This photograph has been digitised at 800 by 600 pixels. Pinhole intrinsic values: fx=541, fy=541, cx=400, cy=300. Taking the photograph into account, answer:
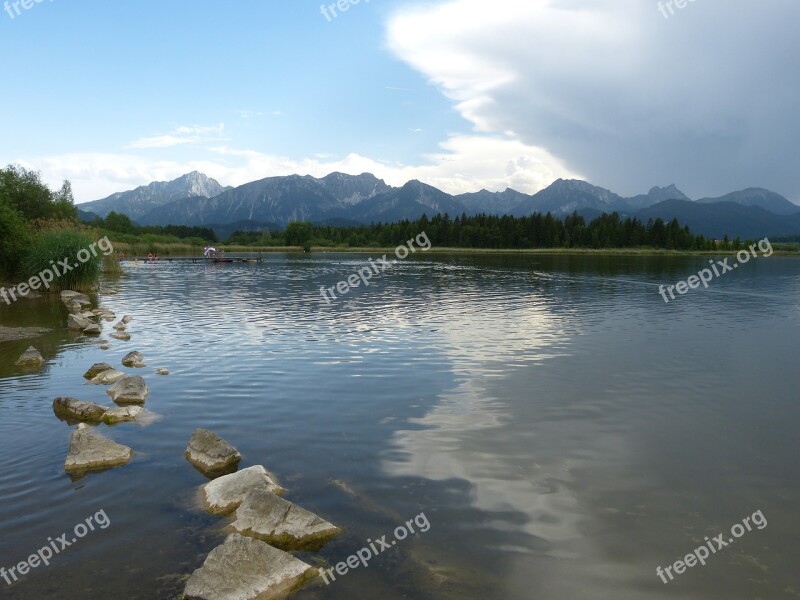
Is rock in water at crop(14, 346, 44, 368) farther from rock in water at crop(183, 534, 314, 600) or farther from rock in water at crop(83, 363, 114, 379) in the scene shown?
rock in water at crop(183, 534, 314, 600)

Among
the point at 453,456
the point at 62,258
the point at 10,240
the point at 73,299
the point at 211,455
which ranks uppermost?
the point at 10,240

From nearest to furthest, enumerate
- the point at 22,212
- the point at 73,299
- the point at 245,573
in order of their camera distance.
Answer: the point at 245,573, the point at 73,299, the point at 22,212

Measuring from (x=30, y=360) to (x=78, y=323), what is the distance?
32.3 ft

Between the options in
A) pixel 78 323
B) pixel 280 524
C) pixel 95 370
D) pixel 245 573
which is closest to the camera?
pixel 245 573

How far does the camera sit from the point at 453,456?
42.4ft

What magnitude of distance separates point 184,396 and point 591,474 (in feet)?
41.0

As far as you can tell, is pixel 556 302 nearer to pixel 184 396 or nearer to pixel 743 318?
pixel 743 318

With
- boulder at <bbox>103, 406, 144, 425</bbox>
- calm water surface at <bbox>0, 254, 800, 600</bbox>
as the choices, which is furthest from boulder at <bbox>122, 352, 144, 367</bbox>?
boulder at <bbox>103, 406, 144, 425</bbox>

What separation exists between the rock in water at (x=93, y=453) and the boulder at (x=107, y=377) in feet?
22.5

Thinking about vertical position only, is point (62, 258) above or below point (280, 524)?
above

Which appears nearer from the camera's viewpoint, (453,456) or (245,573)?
(245,573)

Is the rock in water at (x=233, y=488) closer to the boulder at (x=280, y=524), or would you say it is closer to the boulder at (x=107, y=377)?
the boulder at (x=280, y=524)

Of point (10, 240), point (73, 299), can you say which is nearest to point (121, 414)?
point (73, 299)

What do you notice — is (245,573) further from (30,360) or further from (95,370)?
(30,360)
